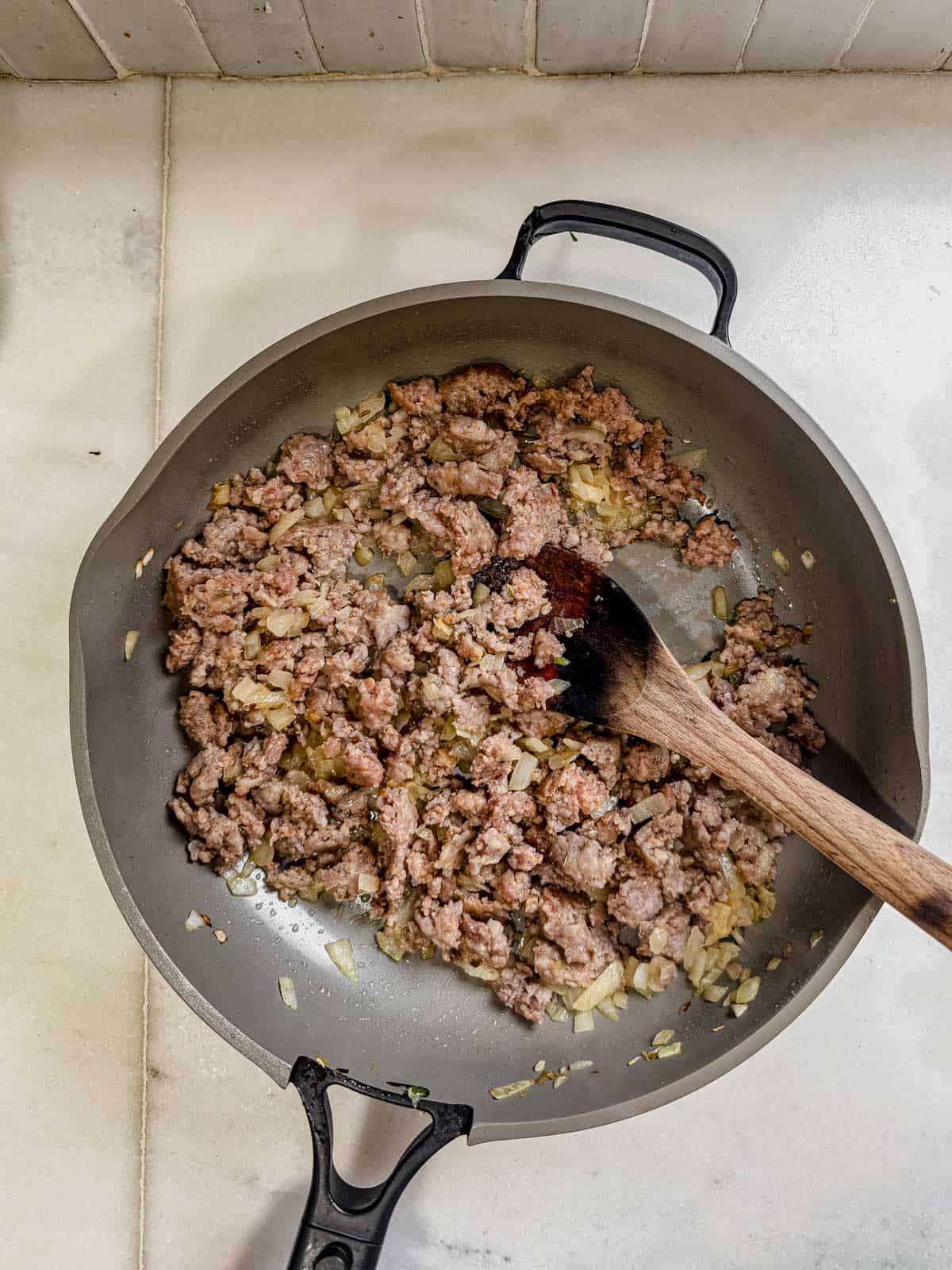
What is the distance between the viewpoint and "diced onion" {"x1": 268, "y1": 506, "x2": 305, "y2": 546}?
5.35ft

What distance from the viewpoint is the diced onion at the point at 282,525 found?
1.63 metres

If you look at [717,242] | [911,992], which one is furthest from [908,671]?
[717,242]

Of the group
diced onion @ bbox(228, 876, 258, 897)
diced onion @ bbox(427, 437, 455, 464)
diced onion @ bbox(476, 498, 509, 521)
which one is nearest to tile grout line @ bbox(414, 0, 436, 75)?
diced onion @ bbox(427, 437, 455, 464)

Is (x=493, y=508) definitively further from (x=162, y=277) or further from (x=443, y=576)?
(x=162, y=277)

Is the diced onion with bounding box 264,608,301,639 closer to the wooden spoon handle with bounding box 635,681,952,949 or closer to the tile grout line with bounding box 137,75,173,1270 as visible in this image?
the tile grout line with bounding box 137,75,173,1270

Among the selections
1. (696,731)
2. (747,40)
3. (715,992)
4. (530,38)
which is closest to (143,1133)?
(715,992)

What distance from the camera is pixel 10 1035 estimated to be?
1.70 meters

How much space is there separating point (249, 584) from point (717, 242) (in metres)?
1.02

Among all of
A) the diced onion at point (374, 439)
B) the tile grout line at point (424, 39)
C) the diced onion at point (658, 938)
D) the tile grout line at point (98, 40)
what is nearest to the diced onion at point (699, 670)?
the diced onion at point (658, 938)

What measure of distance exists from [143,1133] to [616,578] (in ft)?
4.26

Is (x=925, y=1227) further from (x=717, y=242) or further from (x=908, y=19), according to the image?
(x=908, y=19)

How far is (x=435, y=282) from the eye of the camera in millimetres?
1692

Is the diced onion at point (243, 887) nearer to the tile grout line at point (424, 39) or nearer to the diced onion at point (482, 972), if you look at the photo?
the diced onion at point (482, 972)

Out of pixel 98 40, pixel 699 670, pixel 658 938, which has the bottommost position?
pixel 658 938
